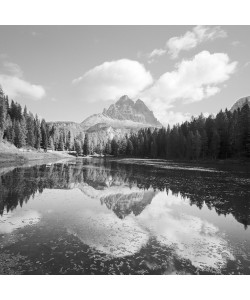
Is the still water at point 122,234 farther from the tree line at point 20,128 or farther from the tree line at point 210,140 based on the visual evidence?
the tree line at point 20,128

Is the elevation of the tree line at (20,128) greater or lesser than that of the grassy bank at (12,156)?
greater

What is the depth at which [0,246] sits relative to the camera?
13844mm

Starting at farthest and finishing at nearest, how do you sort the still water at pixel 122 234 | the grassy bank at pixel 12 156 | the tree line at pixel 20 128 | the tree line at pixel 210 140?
1. the tree line at pixel 20 128
2. the tree line at pixel 210 140
3. the grassy bank at pixel 12 156
4. the still water at pixel 122 234

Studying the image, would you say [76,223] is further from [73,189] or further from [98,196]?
[73,189]

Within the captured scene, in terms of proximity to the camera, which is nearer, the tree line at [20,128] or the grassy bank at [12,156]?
the grassy bank at [12,156]

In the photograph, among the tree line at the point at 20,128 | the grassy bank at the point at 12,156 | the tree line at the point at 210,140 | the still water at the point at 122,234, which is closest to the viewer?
the still water at the point at 122,234

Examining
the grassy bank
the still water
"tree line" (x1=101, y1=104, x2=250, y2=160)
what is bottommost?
the still water

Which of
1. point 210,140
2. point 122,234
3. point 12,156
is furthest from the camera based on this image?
point 210,140

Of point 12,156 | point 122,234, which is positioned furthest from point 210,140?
point 122,234

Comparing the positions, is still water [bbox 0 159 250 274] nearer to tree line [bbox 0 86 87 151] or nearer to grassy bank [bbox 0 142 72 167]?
grassy bank [bbox 0 142 72 167]

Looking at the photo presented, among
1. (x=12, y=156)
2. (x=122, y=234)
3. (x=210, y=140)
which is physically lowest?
(x=122, y=234)

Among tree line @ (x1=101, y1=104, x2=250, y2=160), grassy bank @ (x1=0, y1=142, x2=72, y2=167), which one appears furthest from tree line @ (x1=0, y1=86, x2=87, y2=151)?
tree line @ (x1=101, y1=104, x2=250, y2=160)

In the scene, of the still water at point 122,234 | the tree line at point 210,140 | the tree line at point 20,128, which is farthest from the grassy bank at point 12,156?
the tree line at point 210,140

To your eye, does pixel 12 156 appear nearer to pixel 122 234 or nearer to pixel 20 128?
pixel 20 128
